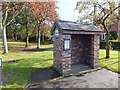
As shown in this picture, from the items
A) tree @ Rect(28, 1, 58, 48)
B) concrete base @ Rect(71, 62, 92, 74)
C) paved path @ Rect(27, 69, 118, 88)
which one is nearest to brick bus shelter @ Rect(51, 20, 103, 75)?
concrete base @ Rect(71, 62, 92, 74)

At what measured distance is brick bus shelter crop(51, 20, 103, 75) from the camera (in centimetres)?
904

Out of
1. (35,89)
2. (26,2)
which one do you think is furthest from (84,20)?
(35,89)

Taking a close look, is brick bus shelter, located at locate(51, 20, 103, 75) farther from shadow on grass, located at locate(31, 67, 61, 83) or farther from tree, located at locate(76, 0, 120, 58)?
tree, located at locate(76, 0, 120, 58)

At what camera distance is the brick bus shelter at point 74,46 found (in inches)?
356

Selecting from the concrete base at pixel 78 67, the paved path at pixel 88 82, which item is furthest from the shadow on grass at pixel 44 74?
the concrete base at pixel 78 67

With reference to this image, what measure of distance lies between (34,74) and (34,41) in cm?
3110

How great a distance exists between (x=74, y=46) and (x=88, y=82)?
3.27 metres

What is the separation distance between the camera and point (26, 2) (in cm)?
1856

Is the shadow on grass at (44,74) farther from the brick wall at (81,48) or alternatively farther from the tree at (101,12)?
the tree at (101,12)

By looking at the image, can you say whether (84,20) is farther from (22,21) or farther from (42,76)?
(22,21)

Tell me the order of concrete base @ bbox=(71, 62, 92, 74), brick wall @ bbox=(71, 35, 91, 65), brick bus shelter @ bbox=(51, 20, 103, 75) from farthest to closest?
1. brick wall @ bbox=(71, 35, 91, 65)
2. concrete base @ bbox=(71, 62, 92, 74)
3. brick bus shelter @ bbox=(51, 20, 103, 75)

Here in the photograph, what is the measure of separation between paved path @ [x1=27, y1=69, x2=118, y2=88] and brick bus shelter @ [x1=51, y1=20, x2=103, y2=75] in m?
0.89

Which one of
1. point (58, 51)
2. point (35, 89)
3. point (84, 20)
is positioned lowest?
point (35, 89)

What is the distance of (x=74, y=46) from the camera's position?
10.8 m
